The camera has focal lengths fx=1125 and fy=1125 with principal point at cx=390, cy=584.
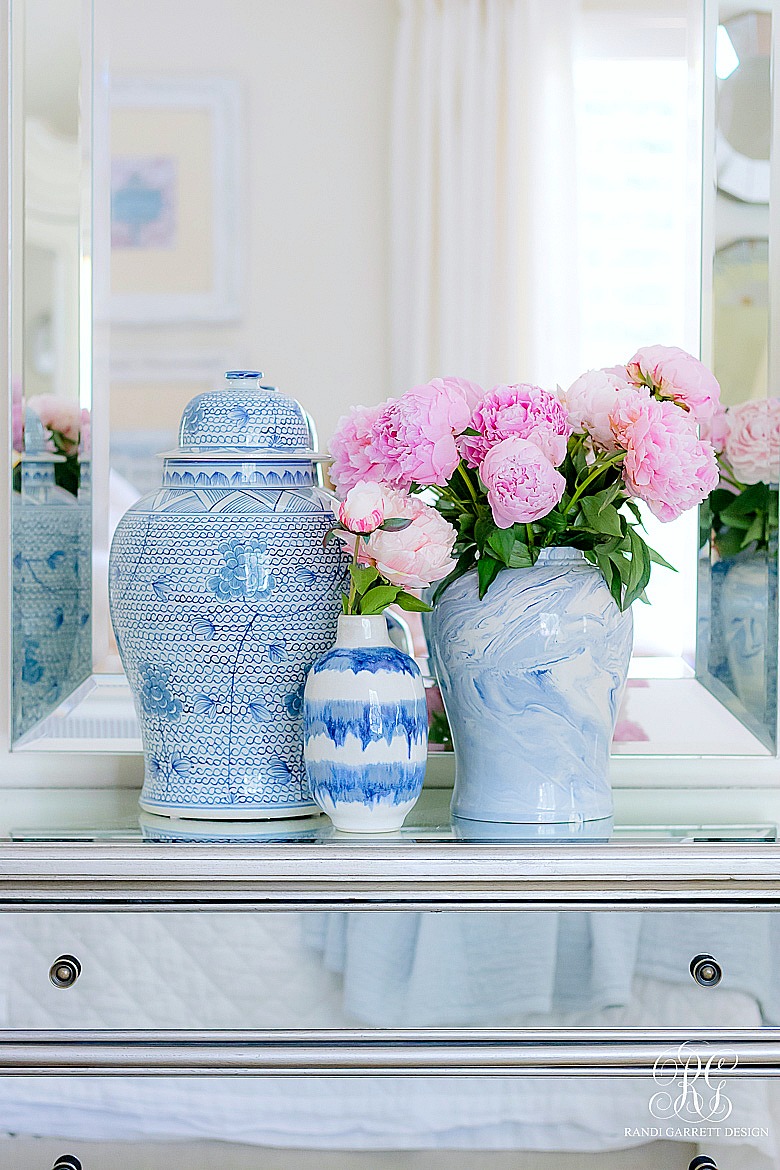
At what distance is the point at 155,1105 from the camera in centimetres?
90

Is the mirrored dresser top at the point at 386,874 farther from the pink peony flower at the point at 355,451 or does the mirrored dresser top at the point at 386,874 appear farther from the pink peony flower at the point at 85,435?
the pink peony flower at the point at 85,435

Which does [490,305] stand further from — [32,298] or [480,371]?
[32,298]

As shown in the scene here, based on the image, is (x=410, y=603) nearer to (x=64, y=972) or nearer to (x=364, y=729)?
(x=364, y=729)

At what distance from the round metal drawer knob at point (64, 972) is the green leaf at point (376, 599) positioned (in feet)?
1.20

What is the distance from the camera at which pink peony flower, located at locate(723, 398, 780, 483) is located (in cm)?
120

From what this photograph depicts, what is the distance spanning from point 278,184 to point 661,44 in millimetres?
449

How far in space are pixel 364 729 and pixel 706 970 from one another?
0.33 metres

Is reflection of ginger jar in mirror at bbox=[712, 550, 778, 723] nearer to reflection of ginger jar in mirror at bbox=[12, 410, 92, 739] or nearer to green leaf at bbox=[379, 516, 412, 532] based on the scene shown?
green leaf at bbox=[379, 516, 412, 532]

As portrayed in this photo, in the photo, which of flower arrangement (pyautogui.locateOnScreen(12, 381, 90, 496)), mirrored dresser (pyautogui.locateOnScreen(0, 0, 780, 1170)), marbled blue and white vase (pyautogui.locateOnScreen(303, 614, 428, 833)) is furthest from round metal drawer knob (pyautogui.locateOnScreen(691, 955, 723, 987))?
flower arrangement (pyautogui.locateOnScreen(12, 381, 90, 496))

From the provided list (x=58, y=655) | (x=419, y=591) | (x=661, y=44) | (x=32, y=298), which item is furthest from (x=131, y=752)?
(x=661, y=44)

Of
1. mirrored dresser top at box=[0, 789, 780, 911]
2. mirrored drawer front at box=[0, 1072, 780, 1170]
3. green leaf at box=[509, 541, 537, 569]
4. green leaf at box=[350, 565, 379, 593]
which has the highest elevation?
green leaf at box=[509, 541, 537, 569]

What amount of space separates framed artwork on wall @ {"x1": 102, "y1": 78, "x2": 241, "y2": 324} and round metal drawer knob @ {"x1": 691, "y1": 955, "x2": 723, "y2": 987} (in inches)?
31.4

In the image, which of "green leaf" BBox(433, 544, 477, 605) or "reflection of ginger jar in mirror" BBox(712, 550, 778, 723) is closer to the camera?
"green leaf" BBox(433, 544, 477, 605)

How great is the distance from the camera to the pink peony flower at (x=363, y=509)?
91cm
